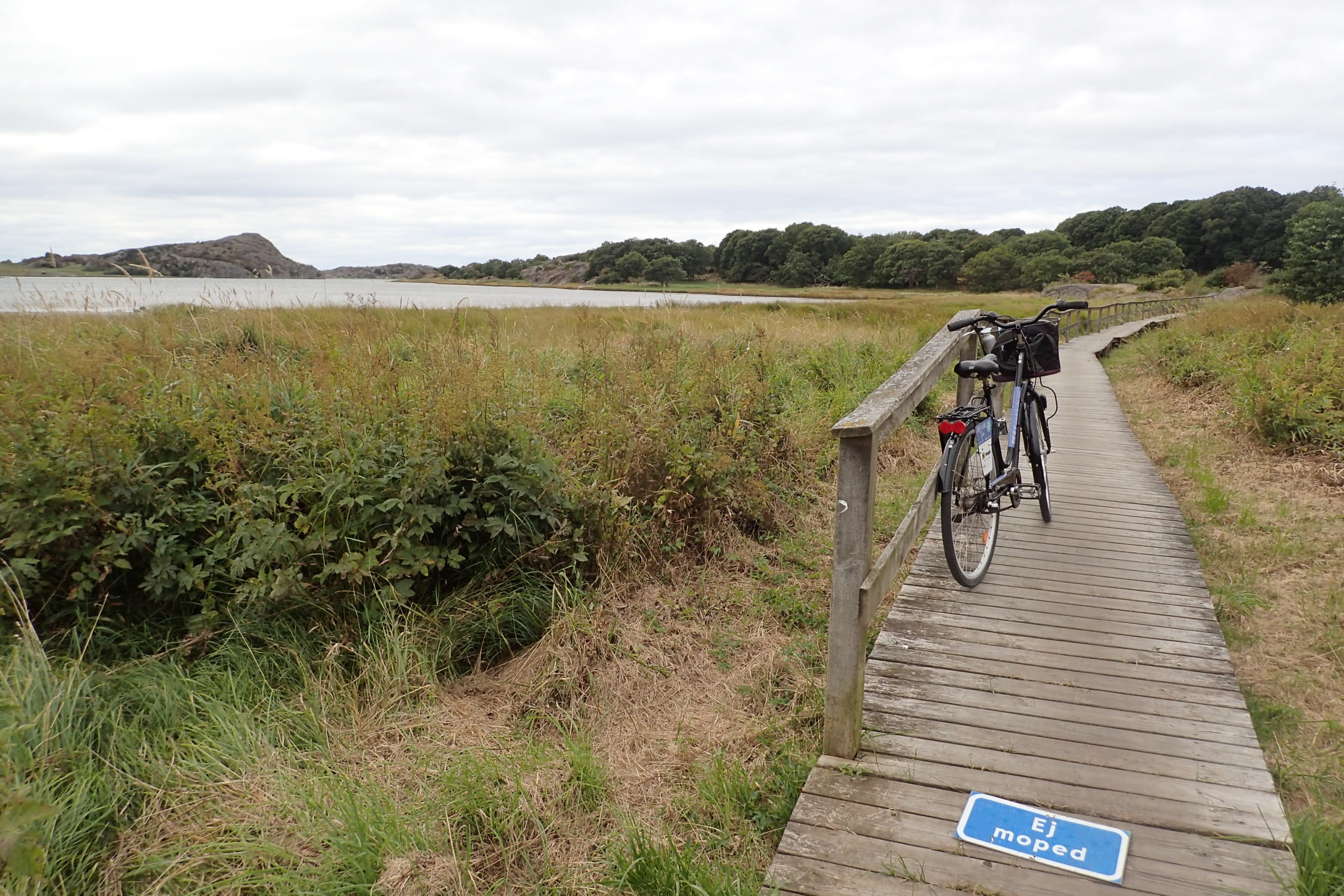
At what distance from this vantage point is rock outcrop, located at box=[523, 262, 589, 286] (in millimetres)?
48969

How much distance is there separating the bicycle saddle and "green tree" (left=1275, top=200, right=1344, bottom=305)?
3438cm

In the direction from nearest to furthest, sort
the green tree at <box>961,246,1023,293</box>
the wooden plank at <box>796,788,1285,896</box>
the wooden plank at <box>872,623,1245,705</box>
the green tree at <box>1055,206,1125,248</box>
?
the wooden plank at <box>796,788,1285,896</box>
the wooden plank at <box>872,623,1245,705</box>
the green tree at <box>961,246,1023,293</box>
the green tree at <box>1055,206,1125,248</box>

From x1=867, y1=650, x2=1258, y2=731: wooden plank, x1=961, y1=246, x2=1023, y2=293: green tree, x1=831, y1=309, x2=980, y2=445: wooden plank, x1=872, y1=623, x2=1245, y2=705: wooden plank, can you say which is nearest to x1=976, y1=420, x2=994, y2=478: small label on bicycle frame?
x1=831, y1=309, x2=980, y2=445: wooden plank

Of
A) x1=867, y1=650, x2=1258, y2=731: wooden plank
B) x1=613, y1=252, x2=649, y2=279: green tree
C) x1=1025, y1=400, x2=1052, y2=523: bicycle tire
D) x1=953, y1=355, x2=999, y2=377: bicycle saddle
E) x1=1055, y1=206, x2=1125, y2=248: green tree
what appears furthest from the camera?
x1=1055, y1=206, x2=1125, y2=248: green tree

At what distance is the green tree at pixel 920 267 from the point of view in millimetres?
82125

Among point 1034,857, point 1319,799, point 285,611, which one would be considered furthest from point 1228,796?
point 285,611

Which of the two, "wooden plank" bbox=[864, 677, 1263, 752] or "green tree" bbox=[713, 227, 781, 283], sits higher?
"green tree" bbox=[713, 227, 781, 283]

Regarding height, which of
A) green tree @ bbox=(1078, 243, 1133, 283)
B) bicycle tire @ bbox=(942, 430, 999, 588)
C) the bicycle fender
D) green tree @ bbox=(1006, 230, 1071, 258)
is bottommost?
bicycle tire @ bbox=(942, 430, 999, 588)

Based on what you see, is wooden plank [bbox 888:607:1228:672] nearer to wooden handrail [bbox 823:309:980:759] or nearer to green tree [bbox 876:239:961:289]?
wooden handrail [bbox 823:309:980:759]

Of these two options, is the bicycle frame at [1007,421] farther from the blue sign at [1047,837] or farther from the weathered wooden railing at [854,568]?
the blue sign at [1047,837]

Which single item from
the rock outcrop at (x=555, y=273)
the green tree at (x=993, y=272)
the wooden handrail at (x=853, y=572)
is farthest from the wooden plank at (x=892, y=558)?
the green tree at (x=993, y=272)

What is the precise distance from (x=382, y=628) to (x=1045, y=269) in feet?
280

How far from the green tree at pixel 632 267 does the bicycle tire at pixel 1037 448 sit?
32555 millimetres

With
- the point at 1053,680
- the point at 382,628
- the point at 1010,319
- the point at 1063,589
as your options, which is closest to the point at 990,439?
the point at 1063,589
